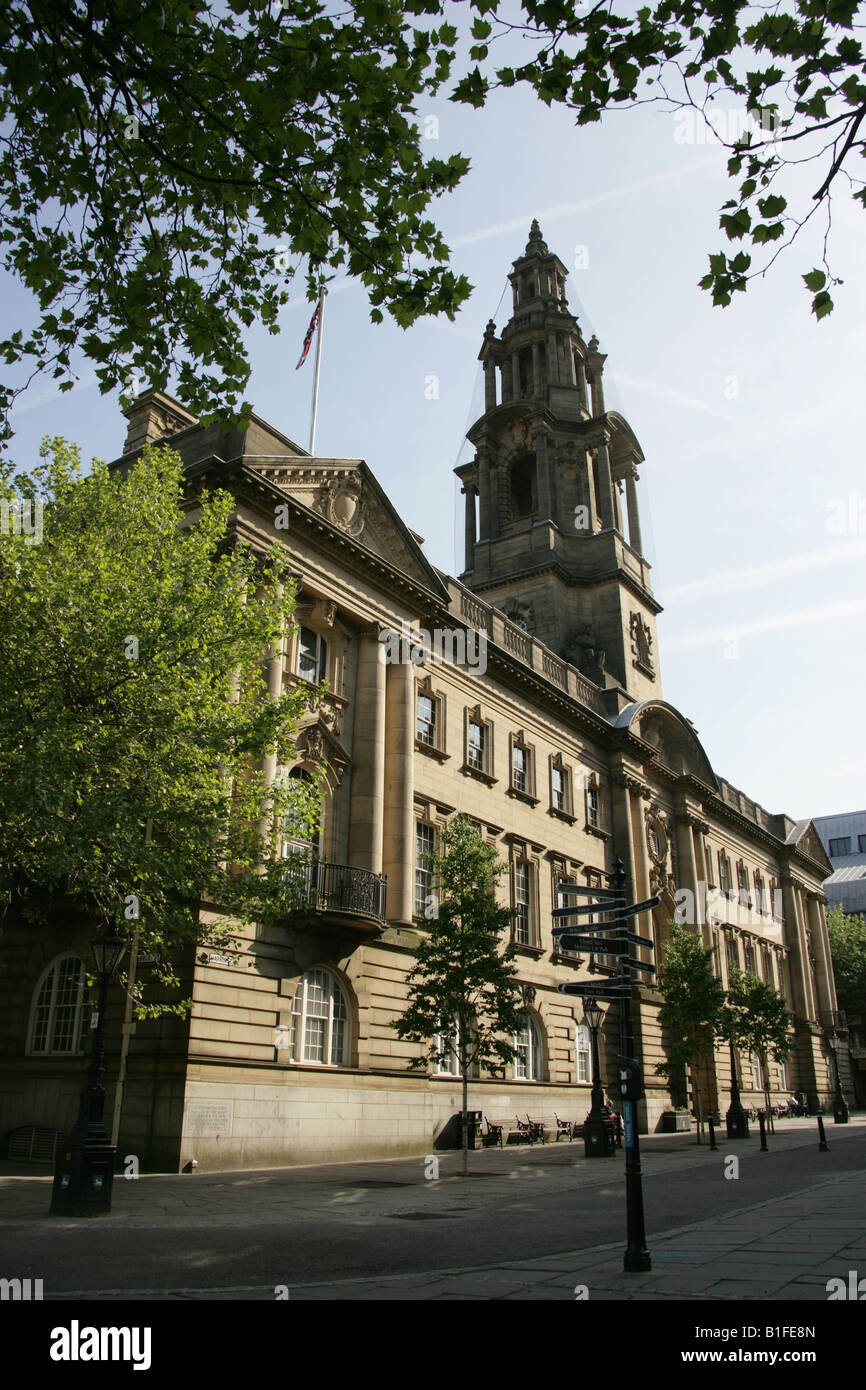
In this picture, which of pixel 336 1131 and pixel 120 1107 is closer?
pixel 120 1107

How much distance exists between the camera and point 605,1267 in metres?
8.59

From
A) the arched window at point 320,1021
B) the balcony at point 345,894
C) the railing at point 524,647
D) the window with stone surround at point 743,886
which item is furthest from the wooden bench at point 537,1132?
the window with stone surround at point 743,886

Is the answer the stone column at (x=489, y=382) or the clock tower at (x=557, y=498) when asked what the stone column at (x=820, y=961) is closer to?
the clock tower at (x=557, y=498)

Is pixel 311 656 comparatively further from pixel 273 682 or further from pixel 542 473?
pixel 542 473

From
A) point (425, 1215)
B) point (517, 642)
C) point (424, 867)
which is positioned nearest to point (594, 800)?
point (517, 642)

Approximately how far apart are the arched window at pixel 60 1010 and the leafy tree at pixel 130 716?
3.43m

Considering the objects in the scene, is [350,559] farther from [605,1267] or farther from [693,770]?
[693,770]

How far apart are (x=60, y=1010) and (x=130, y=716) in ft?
31.3

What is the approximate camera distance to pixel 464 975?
75.5 feet

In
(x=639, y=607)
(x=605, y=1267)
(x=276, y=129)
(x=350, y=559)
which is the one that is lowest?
(x=605, y=1267)

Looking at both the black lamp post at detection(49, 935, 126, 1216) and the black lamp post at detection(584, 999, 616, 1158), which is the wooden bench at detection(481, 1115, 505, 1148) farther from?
the black lamp post at detection(49, 935, 126, 1216)

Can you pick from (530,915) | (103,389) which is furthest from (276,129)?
(530,915)
